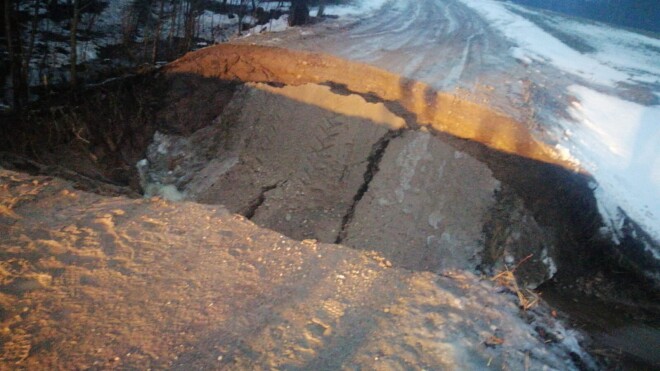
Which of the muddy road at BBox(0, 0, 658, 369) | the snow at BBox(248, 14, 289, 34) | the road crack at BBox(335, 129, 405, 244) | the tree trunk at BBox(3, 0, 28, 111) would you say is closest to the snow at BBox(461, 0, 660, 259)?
the muddy road at BBox(0, 0, 658, 369)

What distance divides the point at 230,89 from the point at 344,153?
2.80 meters

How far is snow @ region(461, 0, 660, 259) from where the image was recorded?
505 cm

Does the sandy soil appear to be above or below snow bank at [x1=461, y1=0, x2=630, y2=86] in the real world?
below

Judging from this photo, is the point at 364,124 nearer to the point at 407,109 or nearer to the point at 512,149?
the point at 407,109

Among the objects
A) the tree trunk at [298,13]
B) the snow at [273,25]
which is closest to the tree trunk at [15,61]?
the snow at [273,25]

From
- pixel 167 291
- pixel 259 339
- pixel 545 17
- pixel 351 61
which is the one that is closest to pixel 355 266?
pixel 259 339

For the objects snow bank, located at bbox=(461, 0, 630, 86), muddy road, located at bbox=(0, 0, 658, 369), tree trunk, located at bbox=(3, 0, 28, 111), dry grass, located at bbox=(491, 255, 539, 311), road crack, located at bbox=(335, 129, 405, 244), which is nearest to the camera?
muddy road, located at bbox=(0, 0, 658, 369)

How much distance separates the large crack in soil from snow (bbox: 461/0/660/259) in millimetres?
430

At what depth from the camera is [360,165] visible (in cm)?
589

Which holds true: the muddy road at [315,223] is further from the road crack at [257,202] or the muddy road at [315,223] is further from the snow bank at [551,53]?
the snow bank at [551,53]

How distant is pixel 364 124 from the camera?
243 inches

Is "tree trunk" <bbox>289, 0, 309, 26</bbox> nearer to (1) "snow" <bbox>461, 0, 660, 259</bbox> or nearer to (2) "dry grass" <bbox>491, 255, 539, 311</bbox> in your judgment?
(1) "snow" <bbox>461, 0, 660, 259</bbox>

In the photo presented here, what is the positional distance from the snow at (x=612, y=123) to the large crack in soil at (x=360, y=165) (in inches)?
16.9

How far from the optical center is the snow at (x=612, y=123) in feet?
16.6
